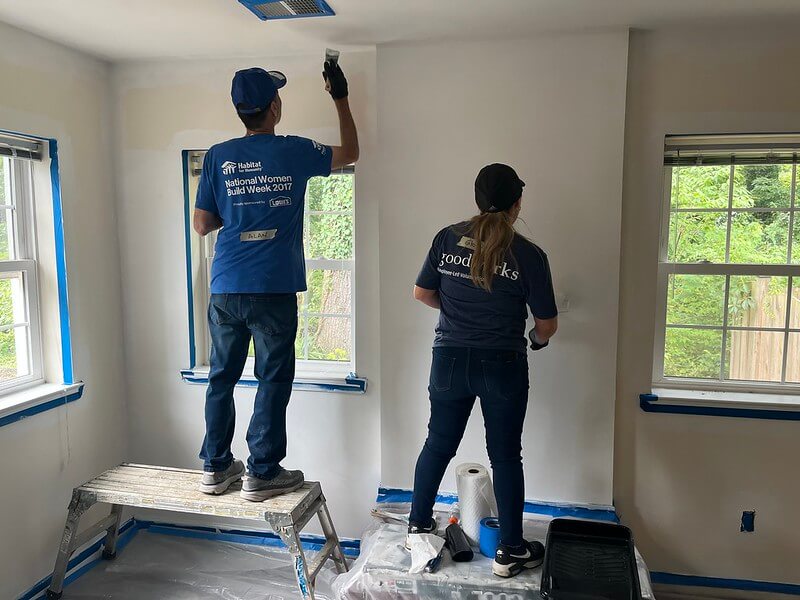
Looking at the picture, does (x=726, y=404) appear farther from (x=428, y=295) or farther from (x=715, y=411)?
(x=428, y=295)

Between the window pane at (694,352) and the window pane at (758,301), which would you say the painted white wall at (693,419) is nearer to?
the window pane at (694,352)

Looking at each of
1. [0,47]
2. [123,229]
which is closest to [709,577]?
[123,229]

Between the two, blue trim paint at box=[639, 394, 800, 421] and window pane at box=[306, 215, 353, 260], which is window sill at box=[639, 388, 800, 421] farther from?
window pane at box=[306, 215, 353, 260]

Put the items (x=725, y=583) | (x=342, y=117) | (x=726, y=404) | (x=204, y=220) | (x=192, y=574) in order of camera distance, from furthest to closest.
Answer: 1. (x=192, y=574)
2. (x=725, y=583)
3. (x=726, y=404)
4. (x=342, y=117)
5. (x=204, y=220)

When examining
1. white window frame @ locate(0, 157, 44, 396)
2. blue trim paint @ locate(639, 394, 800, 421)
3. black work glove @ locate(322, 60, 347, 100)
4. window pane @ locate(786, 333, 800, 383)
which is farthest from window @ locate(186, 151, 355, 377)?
window pane @ locate(786, 333, 800, 383)

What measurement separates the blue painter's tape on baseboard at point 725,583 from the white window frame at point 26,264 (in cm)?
302

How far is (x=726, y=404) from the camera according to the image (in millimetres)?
2721

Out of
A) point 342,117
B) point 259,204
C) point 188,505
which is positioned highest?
point 342,117

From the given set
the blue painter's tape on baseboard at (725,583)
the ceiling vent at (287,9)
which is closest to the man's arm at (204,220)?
the ceiling vent at (287,9)

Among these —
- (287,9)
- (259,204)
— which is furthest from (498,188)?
(287,9)

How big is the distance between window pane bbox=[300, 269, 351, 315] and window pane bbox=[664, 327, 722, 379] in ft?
5.11

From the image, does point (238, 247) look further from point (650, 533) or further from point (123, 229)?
point (650, 533)

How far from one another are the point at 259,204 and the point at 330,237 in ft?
2.57

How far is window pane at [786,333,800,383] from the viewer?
2.82 m
